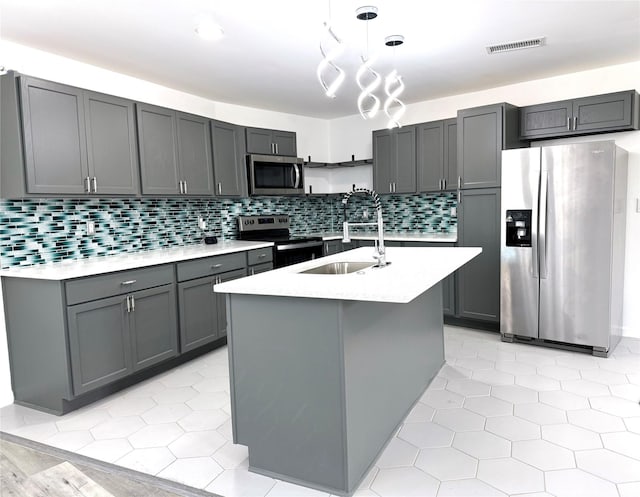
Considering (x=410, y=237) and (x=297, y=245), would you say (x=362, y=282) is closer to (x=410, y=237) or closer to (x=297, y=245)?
(x=297, y=245)

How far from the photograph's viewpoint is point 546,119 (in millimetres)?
4094

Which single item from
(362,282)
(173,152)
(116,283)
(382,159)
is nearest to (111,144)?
(173,152)

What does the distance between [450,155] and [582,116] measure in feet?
3.86

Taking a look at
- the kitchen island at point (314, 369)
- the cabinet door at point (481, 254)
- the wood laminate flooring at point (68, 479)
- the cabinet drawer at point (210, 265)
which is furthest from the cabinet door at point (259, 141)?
the wood laminate flooring at point (68, 479)

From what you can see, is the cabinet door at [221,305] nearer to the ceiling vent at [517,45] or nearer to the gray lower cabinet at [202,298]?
the gray lower cabinet at [202,298]

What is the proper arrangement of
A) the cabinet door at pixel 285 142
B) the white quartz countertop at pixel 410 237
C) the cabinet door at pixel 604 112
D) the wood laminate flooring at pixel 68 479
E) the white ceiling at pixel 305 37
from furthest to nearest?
the cabinet door at pixel 285 142
the white quartz countertop at pixel 410 237
the cabinet door at pixel 604 112
the white ceiling at pixel 305 37
the wood laminate flooring at pixel 68 479

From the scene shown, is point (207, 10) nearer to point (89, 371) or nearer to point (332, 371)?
point (332, 371)

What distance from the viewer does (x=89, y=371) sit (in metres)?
2.91

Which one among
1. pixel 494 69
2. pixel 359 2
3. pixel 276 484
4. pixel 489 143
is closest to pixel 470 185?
pixel 489 143

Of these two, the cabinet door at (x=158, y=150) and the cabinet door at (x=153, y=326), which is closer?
the cabinet door at (x=153, y=326)

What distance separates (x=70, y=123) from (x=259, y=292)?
6.73 ft

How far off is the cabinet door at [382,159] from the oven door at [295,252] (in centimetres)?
97

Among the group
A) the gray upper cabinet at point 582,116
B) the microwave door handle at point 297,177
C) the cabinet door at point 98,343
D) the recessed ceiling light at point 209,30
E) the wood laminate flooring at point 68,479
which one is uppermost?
the recessed ceiling light at point 209,30

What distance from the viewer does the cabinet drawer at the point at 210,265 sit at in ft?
11.8
